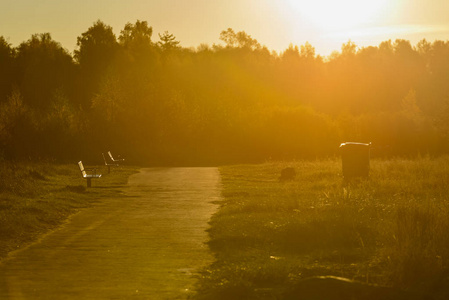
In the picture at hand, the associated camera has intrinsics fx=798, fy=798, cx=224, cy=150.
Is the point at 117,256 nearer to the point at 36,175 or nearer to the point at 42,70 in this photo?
the point at 36,175

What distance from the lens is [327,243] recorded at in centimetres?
1395

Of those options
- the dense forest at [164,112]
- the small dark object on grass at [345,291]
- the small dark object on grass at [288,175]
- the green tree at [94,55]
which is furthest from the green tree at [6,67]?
the small dark object on grass at [345,291]

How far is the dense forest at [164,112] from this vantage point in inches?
2217

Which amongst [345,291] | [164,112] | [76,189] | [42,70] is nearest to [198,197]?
[76,189]

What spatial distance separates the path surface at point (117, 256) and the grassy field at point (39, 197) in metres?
0.51

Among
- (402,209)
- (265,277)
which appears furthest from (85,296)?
(402,209)

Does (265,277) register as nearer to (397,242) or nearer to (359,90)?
(397,242)

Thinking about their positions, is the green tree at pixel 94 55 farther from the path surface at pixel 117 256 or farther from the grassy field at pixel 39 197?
the path surface at pixel 117 256

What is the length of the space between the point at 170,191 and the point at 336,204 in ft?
34.5

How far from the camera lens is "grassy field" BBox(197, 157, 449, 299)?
10.3 meters

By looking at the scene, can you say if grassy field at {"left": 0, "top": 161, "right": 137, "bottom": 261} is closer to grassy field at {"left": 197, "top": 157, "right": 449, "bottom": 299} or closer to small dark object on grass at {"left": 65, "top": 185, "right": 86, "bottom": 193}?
small dark object on grass at {"left": 65, "top": 185, "right": 86, "bottom": 193}

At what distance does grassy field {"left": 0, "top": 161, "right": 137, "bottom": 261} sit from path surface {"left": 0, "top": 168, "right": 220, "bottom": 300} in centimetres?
51

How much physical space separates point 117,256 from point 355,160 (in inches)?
685

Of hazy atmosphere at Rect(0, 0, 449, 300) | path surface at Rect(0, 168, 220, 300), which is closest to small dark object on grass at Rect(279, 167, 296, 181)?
hazy atmosphere at Rect(0, 0, 449, 300)
